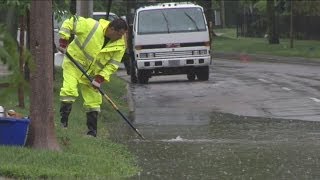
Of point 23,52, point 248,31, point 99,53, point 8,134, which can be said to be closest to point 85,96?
point 99,53

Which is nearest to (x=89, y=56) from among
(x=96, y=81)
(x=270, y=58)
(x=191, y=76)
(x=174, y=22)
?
(x=96, y=81)

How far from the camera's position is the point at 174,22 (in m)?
21.5

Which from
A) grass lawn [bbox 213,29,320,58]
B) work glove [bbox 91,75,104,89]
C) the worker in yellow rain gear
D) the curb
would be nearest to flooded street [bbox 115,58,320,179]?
the worker in yellow rain gear

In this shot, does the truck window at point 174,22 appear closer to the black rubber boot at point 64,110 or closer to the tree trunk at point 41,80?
the black rubber boot at point 64,110

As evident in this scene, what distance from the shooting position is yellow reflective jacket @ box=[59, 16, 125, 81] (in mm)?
10242

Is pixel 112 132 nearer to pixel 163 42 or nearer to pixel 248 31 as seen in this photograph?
pixel 163 42

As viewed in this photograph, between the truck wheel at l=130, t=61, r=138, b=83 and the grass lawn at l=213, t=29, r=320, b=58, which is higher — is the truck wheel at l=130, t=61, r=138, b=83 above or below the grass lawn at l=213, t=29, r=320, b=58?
above

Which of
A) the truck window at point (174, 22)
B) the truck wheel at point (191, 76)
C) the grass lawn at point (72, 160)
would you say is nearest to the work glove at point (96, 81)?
the grass lawn at point (72, 160)

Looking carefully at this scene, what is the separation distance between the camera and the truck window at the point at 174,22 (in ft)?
70.2

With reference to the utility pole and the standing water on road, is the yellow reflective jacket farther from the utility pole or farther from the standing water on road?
the utility pole

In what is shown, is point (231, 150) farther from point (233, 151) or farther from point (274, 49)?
point (274, 49)

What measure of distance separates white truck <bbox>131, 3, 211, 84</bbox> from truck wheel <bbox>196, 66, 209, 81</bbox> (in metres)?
0.37

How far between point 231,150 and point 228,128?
282cm

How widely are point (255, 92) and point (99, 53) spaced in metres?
8.78
